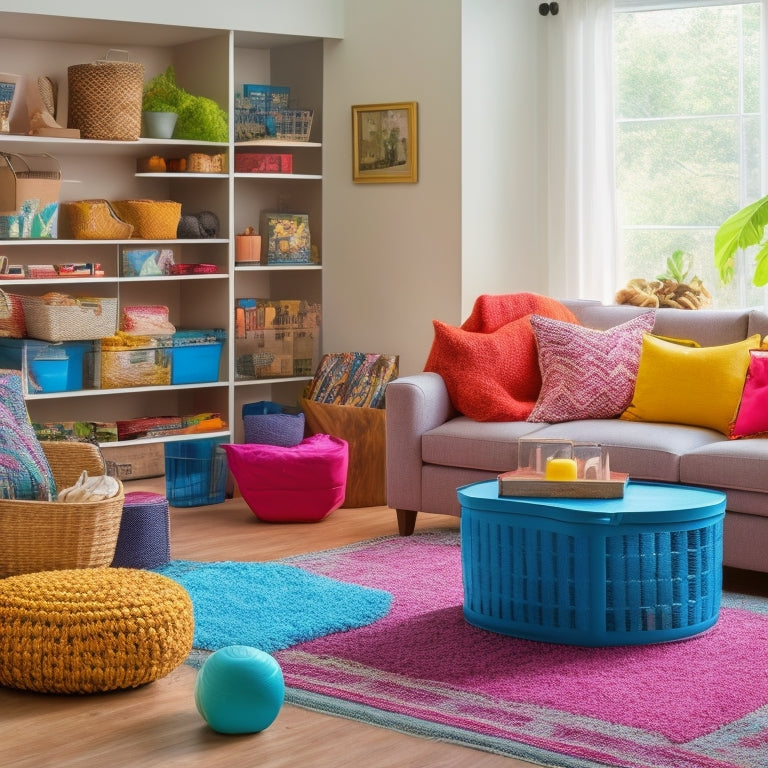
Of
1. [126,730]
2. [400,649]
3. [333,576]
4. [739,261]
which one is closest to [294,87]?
[739,261]

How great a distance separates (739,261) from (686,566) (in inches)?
96.3

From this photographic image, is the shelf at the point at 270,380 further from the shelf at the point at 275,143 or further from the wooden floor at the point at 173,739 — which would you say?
the wooden floor at the point at 173,739

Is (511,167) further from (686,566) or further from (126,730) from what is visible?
(126,730)

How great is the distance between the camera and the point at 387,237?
610cm

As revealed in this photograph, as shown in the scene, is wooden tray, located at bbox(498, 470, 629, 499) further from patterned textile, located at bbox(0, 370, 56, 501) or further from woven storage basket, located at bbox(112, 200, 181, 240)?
woven storage basket, located at bbox(112, 200, 181, 240)

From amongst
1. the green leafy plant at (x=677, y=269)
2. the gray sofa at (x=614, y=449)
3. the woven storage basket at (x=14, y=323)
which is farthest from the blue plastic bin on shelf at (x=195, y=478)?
the green leafy plant at (x=677, y=269)

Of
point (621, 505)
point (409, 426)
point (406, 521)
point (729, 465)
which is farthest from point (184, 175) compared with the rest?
point (621, 505)

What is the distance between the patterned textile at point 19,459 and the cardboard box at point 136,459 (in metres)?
1.86

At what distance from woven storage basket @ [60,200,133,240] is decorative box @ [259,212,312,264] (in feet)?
2.34

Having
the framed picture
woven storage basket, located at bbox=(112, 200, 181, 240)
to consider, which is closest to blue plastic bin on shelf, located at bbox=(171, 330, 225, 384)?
woven storage basket, located at bbox=(112, 200, 181, 240)

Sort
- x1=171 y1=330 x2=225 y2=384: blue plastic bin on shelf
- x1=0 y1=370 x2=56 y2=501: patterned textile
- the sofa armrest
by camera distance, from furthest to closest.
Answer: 1. x1=171 y1=330 x2=225 y2=384: blue plastic bin on shelf
2. the sofa armrest
3. x1=0 y1=370 x2=56 y2=501: patterned textile

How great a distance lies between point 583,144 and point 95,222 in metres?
2.17

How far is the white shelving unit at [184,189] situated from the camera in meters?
5.88

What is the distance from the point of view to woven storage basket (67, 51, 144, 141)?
5.65 metres
